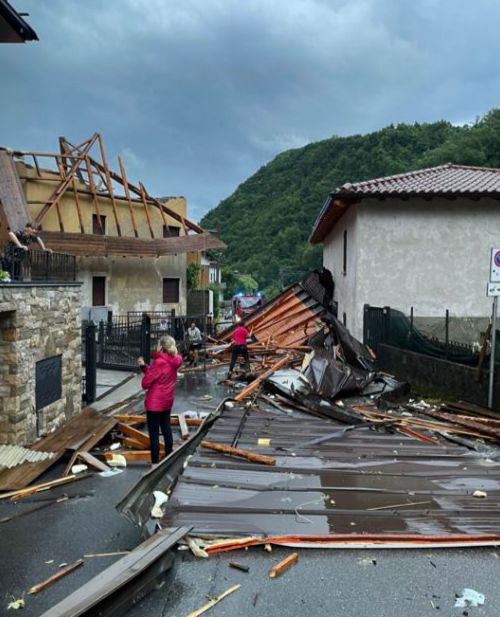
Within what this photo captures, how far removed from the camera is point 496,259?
869 centimetres

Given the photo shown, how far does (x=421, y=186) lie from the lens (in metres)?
15.4

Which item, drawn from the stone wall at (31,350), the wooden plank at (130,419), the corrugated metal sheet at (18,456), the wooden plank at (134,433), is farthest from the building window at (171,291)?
the corrugated metal sheet at (18,456)

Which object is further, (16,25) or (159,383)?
(16,25)

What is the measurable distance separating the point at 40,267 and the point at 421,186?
11.8 m

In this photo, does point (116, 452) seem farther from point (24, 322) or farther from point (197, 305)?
point (197, 305)

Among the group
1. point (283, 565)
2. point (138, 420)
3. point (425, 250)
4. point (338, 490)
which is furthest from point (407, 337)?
point (283, 565)

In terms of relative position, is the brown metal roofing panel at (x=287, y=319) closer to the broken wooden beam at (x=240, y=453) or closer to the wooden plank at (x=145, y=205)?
the broken wooden beam at (x=240, y=453)

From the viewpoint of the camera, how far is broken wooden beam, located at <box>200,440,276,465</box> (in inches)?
235

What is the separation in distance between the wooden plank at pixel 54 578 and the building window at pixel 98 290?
23291 mm

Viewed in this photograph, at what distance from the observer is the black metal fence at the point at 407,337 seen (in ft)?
35.1

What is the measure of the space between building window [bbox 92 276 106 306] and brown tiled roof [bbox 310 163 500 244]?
45.3 feet

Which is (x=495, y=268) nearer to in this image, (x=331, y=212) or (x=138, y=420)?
(x=138, y=420)

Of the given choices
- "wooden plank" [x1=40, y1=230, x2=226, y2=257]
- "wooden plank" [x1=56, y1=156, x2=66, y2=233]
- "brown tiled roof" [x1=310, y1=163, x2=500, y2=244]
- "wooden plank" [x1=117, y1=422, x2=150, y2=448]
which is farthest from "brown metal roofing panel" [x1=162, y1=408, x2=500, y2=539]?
"wooden plank" [x1=56, y1=156, x2=66, y2=233]

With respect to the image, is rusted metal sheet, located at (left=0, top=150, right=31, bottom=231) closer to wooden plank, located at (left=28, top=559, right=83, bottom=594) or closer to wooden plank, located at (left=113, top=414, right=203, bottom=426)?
wooden plank, located at (left=113, top=414, right=203, bottom=426)
